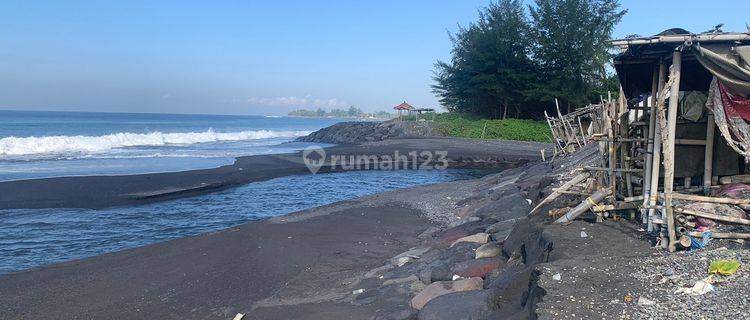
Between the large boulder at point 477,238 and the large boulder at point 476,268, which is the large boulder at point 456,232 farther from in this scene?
the large boulder at point 476,268

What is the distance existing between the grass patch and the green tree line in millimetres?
2086

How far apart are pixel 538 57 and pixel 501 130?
269 inches

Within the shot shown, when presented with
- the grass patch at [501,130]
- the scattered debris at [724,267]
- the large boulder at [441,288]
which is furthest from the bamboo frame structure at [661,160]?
the grass patch at [501,130]

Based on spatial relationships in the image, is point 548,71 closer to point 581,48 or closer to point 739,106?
point 581,48

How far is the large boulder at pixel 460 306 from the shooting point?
663 cm

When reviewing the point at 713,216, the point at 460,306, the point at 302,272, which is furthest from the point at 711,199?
the point at 302,272

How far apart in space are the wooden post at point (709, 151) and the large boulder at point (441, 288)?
11.7 feet

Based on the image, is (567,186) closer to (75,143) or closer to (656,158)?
(656,158)

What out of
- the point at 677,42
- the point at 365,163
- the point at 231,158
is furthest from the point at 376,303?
the point at 231,158

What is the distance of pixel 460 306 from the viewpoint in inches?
271

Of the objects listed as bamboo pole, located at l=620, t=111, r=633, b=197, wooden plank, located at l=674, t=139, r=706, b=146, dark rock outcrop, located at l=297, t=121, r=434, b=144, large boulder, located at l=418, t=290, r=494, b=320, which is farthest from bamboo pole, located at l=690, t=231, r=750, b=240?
dark rock outcrop, located at l=297, t=121, r=434, b=144

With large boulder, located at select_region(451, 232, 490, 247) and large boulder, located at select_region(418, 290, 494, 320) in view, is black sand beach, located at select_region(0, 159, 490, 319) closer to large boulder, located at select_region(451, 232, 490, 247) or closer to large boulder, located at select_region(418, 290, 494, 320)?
large boulder, located at select_region(418, 290, 494, 320)

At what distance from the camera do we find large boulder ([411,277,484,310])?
24.8 ft

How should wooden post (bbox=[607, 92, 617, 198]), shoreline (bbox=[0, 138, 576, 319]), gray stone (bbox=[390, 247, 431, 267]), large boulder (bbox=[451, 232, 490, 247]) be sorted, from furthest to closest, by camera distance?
large boulder (bbox=[451, 232, 490, 247]) → gray stone (bbox=[390, 247, 431, 267]) → wooden post (bbox=[607, 92, 617, 198]) → shoreline (bbox=[0, 138, 576, 319])
